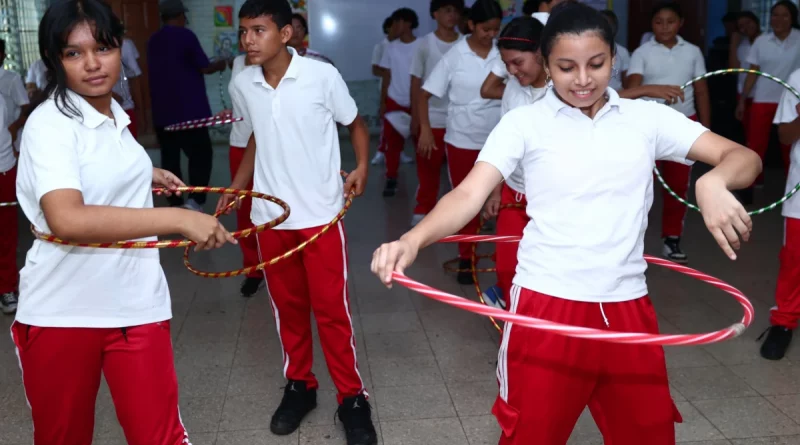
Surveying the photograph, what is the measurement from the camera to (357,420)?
10.7 feet

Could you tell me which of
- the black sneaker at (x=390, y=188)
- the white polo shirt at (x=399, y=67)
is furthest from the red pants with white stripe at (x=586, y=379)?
the white polo shirt at (x=399, y=67)

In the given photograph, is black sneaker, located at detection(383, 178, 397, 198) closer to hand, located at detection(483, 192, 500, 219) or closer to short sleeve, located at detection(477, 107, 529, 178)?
hand, located at detection(483, 192, 500, 219)

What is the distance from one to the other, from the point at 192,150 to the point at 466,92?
116 inches

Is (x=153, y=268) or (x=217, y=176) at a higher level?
(x=153, y=268)

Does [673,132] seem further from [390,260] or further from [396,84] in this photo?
[396,84]

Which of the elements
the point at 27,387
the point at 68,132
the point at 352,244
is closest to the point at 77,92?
the point at 68,132

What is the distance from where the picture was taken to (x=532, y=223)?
2279 millimetres

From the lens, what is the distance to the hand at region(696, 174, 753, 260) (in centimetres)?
182

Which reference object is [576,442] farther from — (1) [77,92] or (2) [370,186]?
(2) [370,186]

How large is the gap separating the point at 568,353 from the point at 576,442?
4.00 ft

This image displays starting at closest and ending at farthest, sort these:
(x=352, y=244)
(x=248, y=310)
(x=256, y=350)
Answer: (x=256, y=350) < (x=248, y=310) < (x=352, y=244)

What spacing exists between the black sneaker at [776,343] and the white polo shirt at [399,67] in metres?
5.00

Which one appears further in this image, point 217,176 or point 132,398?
point 217,176

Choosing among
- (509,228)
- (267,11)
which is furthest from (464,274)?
(267,11)
